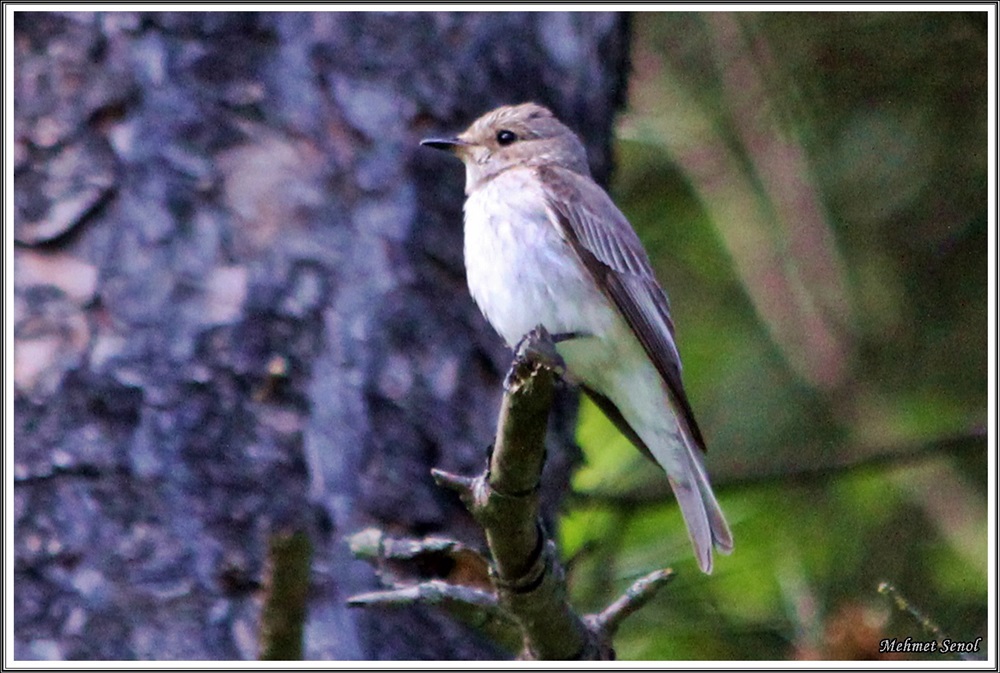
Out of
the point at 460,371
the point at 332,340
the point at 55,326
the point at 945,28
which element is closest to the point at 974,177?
the point at 945,28

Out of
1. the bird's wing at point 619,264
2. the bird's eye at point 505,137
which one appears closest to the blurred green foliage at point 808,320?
the bird's wing at point 619,264

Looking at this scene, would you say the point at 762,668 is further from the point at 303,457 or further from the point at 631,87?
the point at 631,87

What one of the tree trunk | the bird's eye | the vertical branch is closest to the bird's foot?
the vertical branch

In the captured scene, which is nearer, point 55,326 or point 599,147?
point 55,326

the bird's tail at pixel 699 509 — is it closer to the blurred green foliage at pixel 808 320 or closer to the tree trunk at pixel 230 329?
the blurred green foliage at pixel 808 320

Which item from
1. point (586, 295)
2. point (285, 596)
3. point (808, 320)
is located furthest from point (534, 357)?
point (808, 320)

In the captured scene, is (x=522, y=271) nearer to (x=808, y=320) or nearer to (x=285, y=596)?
(x=808, y=320)
